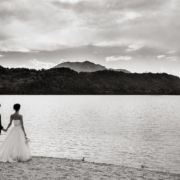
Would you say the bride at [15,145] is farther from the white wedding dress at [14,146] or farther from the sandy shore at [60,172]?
the sandy shore at [60,172]

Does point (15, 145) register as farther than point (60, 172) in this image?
Yes

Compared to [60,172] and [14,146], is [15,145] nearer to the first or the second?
[14,146]

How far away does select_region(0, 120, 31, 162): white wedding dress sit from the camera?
39.2ft

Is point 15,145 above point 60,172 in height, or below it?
above

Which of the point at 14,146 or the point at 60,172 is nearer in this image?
the point at 60,172

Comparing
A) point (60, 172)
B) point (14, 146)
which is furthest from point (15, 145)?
point (60, 172)

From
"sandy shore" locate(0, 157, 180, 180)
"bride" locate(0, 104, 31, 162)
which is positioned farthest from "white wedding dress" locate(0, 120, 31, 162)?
"sandy shore" locate(0, 157, 180, 180)

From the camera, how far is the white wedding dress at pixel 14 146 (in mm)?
Answer: 11938

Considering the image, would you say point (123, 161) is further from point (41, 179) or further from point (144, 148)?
point (41, 179)

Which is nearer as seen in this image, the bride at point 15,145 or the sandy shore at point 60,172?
the sandy shore at point 60,172

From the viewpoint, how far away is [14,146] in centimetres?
1193

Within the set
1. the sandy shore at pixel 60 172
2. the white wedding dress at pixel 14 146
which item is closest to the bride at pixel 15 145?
the white wedding dress at pixel 14 146

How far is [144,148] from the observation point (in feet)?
A: 81.3

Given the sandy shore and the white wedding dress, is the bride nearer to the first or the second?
the white wedding dress
